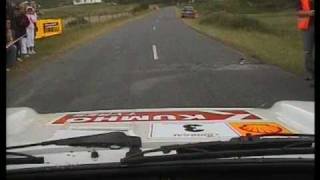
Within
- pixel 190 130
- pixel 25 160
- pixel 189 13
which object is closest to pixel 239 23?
pixel 189 13

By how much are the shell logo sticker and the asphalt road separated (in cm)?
559

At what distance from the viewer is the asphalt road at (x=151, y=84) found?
1084 cm

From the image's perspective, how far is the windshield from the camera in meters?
2.93

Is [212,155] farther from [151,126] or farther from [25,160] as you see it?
[151,126]

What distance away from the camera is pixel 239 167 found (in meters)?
2.40

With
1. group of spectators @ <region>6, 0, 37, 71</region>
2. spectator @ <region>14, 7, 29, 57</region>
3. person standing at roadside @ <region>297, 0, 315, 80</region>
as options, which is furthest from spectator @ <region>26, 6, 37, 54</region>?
person standing at roadside @ <region>297, 0, 315, 80</region>

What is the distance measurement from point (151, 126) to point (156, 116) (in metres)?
0.38

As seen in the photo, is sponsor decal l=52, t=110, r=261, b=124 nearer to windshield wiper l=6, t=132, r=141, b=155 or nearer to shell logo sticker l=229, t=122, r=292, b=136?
shell logo sticker l=229, t=122, r=292, b=136

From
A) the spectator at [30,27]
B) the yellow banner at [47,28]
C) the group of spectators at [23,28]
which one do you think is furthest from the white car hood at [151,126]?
the yellow banner at [47,28]

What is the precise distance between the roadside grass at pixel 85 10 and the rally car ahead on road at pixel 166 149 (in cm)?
2965

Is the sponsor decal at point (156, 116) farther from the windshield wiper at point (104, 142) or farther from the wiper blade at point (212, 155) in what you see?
the wiper blade at point (212, 155)

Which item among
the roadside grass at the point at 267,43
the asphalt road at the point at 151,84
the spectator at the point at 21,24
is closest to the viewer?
the asphalt road at the point at 151,84

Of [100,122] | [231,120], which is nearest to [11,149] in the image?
[100,122]

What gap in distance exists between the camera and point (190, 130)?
304 cm
